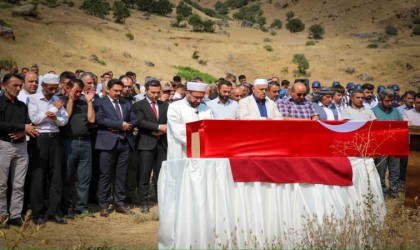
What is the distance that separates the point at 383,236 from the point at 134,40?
43.9 metres

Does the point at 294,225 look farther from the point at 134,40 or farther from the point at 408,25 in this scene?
the point at 408,25

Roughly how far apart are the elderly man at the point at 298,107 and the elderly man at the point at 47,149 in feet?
12.6

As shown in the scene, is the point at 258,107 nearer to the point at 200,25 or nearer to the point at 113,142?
the point at 113,142

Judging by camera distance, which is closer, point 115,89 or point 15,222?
point 15,222

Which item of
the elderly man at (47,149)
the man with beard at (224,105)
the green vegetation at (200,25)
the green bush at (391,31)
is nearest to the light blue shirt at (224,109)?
the man with beard at (224,105)

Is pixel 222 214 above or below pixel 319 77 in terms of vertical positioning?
below

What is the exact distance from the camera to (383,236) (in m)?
6.62

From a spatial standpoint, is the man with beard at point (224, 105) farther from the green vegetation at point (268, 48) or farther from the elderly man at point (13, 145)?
the green vegetation at point (268, 48)

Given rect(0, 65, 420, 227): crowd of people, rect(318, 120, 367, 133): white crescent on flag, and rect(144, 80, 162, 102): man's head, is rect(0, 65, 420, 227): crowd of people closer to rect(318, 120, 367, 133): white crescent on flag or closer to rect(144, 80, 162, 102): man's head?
rect(144, 80, 162, 102): man's head

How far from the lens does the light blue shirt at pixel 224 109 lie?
458 inches

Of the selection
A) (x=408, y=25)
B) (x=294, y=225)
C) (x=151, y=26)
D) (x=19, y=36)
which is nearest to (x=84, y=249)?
(x=294, y=225)

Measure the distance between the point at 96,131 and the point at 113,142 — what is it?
0.45 meters

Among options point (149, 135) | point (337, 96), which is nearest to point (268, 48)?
point (337, 96)

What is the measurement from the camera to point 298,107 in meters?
10.2
